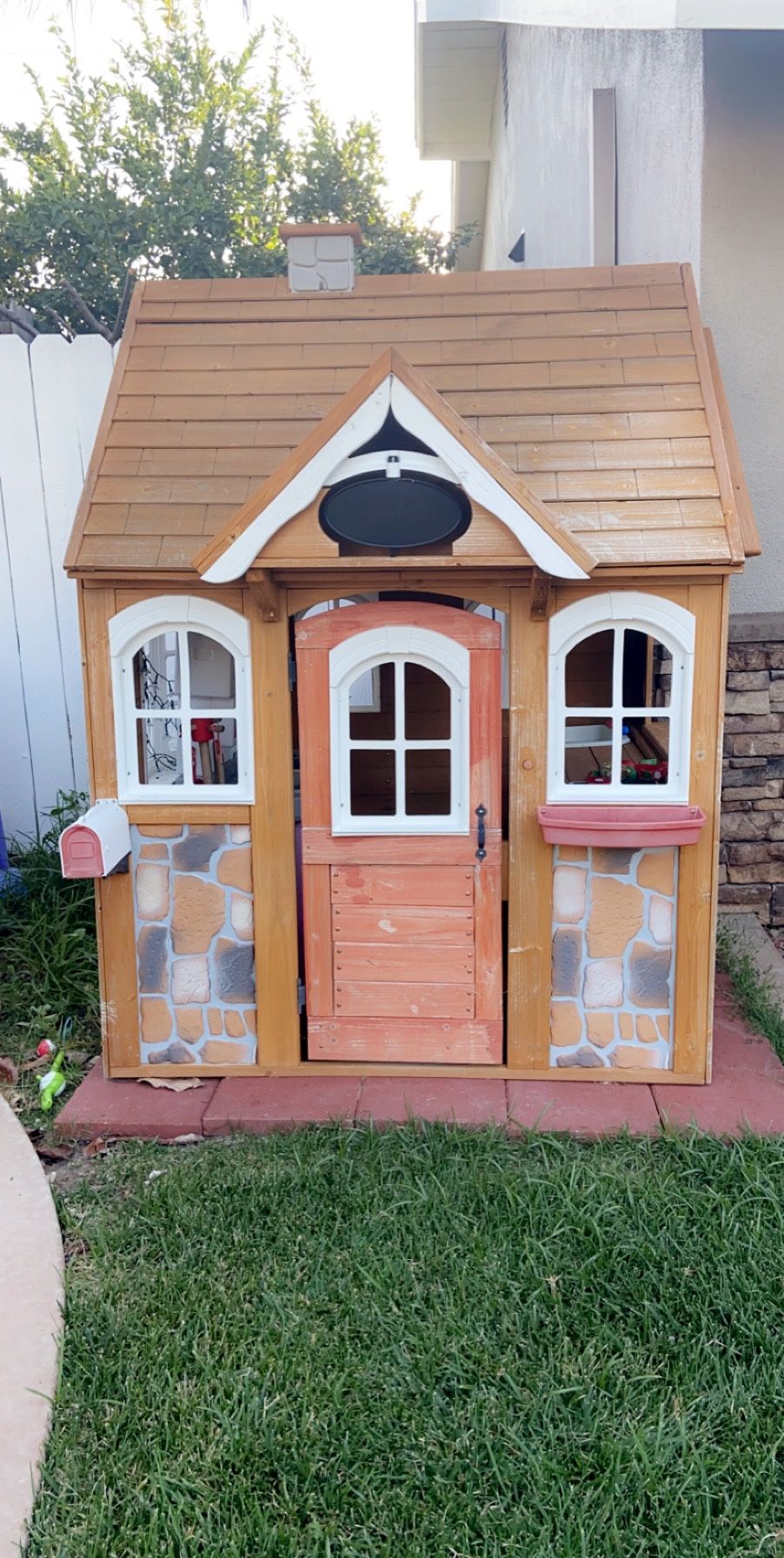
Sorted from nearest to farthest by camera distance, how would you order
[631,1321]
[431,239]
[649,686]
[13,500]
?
1. [631,1321]
2. [649,686]
3. [13,500]
4. [431,239]

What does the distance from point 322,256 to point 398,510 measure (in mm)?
1589

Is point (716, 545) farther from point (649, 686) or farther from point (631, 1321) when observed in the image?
point (631, 1321)

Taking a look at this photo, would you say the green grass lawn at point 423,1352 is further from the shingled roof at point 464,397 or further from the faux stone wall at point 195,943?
the shingled roof at point 464,397

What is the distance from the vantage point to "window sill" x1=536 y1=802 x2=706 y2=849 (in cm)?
383

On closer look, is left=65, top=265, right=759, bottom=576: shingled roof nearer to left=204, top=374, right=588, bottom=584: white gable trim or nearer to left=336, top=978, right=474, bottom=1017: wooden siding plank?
left=204, top=374, right=588, bottom=584: white gable trim

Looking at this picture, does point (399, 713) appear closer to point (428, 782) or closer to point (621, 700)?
point (621, 700)

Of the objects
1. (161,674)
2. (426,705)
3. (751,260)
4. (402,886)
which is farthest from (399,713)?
(751,260)

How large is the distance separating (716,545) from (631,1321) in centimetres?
240

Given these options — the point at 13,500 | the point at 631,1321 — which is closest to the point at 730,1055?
the point at 631,1321

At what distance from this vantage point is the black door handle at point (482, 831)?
3.99 meters

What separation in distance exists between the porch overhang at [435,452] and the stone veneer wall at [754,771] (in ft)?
6.54

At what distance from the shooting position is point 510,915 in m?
4.09

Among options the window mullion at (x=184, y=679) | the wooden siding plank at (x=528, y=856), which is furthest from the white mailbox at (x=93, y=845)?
the wooden siding plank at (x=528, y=856)

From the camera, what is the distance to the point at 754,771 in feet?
17.7
